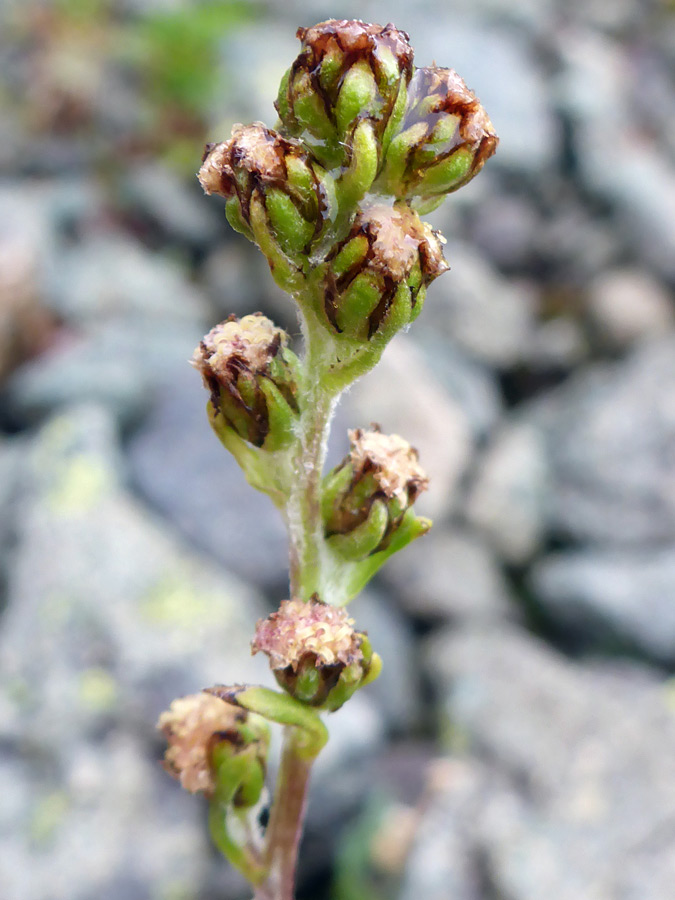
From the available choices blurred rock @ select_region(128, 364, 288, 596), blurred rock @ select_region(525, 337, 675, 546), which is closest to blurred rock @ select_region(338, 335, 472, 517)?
blurred rock @ select_region(525, 337, 675, 546)

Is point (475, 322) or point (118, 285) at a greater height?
point (118, 285)

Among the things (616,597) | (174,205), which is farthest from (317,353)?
(174,205)

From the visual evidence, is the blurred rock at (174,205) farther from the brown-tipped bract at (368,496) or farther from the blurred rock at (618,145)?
the brown-tipped bract at (368,496)

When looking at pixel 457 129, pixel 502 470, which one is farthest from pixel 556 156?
pixel 457 129

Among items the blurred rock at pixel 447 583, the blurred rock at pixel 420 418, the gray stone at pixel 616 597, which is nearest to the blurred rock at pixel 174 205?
the blurred rock at pixel 420 418

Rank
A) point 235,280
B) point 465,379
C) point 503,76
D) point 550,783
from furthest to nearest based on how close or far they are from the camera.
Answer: point 503,76, point 235,280, point 465,379, point 550,783

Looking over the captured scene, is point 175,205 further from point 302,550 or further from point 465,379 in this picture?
point 302,550

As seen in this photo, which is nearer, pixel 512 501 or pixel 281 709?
pixel 281 709
